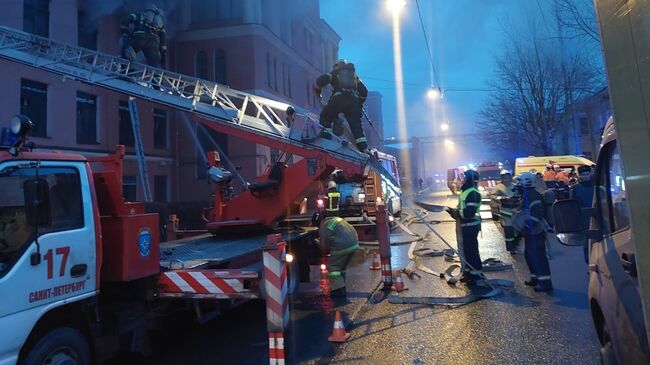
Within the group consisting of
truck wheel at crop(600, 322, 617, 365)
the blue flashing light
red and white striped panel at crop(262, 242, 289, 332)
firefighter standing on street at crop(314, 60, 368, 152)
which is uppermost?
firefighter standing on street at crop(314, 60, 368, 152)

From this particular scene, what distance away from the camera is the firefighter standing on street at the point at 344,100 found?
26.5 ft

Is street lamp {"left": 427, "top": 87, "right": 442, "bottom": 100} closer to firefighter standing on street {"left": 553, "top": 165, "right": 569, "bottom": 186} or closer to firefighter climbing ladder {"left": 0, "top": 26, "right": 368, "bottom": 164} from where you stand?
firefighter standing on street {"left": 553, "top": 165, "right": 569, "bottom": 186}

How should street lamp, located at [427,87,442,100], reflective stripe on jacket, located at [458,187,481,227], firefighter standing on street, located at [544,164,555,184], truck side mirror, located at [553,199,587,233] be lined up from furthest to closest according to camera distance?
street lamp, located at [427,87,442,100], firefighter standing on street, located at [544,164,555,184], reflective stripe on jacket, located at [458,187,481,227], truck side mirror, located at [553,199,587,233]

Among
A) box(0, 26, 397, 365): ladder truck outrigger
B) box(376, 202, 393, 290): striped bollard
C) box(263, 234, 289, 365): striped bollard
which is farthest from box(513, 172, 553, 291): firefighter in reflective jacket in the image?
box(263, 234, 289, 365): striped bollard

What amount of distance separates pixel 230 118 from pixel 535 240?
5081 millimetres

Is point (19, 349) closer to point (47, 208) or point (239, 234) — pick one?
point (47, 208)

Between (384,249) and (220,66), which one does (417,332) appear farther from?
(220,66)

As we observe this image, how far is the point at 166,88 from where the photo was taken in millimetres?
7430

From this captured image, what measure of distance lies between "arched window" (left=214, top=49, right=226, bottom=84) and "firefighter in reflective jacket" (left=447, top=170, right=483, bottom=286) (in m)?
20.1

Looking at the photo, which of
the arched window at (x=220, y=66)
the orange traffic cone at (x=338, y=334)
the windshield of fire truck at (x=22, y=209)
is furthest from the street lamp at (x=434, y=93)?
the windshield of fire truck at (x=22, y=209)

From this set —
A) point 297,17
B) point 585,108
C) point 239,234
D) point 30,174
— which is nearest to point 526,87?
point 585,108

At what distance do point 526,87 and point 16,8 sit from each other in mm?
23210

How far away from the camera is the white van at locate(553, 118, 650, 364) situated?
2119 mm

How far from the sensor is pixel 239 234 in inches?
292
